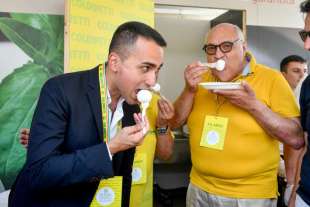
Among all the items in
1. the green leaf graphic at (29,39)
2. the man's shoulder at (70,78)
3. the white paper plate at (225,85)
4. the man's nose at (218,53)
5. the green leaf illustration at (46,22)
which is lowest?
the white paper plate at (225,85)

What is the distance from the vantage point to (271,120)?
57.2 inches

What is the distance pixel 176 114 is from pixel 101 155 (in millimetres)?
834

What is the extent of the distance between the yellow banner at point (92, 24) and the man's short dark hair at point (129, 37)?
1.14 m

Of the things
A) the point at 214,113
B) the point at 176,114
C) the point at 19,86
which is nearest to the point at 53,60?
the point at 19,86

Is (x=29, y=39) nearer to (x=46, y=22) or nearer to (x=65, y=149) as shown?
(x=46, y=22)

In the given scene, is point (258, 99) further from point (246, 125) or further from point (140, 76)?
point (140, 76)

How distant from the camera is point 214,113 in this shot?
1658 millimetres

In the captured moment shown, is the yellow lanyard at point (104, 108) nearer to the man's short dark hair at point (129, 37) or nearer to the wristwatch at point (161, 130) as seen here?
the man's short dark hair at point (129, 37)

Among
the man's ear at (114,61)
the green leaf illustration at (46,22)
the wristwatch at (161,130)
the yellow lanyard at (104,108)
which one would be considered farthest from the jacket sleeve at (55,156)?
the green leaf illustration at (46,22)

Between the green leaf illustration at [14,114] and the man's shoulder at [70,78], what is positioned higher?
the man's shoulder at [70,78]

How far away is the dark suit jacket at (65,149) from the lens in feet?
3.23

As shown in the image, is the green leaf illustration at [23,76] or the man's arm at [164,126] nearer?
the man's arm at [164,126]

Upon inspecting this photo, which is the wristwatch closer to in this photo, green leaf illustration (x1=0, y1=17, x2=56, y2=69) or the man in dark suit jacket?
the man in dark suit jacket

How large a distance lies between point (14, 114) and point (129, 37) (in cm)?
185
